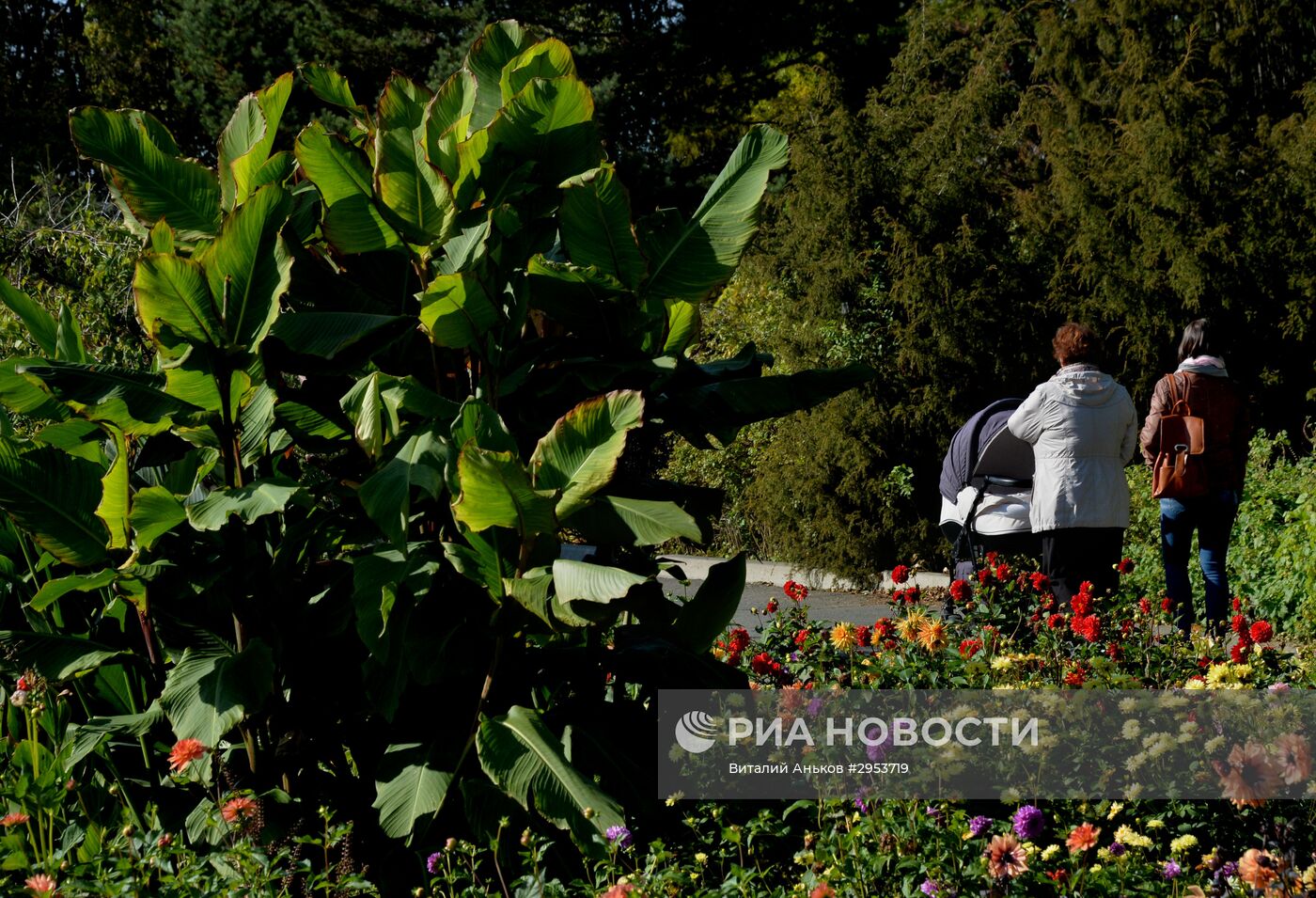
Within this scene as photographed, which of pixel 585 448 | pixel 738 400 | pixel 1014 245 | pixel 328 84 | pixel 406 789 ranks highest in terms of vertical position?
pixel 1014 245

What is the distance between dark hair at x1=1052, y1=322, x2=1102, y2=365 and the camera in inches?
242

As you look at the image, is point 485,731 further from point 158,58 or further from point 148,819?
point 158,58

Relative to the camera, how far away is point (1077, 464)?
6.04 metres

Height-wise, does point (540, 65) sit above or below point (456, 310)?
above

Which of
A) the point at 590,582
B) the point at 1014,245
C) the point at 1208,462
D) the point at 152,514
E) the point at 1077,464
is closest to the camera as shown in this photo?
the point at 590,582

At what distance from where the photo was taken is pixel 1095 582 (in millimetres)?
6195

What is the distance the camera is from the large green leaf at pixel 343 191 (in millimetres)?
3285

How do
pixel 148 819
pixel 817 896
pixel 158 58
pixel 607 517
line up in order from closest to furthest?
1. pixel 817 896
2. pixel 607 517
3. pixel 148 819
4. pixel 158 58

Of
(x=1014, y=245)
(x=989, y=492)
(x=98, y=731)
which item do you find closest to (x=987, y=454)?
(x=989, y=492)

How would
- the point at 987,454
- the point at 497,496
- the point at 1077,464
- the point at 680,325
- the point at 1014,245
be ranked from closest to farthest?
the point at 497,496, the point at 680,325, the point at 1077,464, the point at 987,454, the point at 1014,245

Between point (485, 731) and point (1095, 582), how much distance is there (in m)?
3.99

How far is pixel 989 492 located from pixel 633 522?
3848 mm

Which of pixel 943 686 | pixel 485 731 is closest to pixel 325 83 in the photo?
pixel 485 731

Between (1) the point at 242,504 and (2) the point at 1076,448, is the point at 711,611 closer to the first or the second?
(1) the point at 242,504
